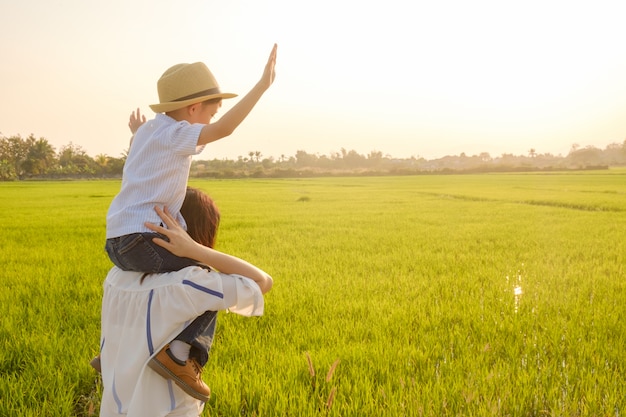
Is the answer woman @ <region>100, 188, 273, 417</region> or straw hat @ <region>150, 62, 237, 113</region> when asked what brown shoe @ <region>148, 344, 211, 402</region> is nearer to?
woman @ <region>100, 188, 273, 417</region>

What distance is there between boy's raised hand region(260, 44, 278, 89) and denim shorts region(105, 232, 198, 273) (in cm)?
63

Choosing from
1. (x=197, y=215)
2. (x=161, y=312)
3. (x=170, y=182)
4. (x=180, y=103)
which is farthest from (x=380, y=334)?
(x=180, y=103)

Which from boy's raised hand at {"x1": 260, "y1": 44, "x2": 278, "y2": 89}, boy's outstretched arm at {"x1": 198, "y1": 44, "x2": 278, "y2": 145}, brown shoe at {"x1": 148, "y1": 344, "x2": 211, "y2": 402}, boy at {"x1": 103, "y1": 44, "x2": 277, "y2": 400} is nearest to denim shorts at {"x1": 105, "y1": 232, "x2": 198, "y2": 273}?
boy at {"x1": 103, "y1": 44, "x2": 277, "y2": 400}

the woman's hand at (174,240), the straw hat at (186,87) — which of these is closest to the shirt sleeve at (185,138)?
the straw hat at (186,87)

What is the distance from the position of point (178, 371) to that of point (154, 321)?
18 centimetres

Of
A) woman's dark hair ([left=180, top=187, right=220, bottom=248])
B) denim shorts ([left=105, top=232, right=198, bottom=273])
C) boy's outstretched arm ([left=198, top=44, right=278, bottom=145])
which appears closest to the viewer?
boy's outstretched arm ([left=198, top=44, right=278, bottom=145])

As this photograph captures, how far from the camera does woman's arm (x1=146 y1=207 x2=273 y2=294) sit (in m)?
1.58

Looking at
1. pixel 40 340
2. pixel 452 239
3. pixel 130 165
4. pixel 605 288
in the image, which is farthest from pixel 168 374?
pixel 452 239

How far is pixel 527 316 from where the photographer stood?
3602mm

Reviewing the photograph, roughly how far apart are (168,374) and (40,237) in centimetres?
807

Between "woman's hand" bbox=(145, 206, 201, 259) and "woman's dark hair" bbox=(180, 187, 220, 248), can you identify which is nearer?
"woman's hand" bbox=(145, 206, 201, 259)

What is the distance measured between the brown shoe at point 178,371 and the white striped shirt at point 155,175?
0.43m

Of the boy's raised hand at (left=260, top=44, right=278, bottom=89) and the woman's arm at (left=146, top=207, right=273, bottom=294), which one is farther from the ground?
the boy's raised hand at (left=260, top=44, right=278, bottom=89)

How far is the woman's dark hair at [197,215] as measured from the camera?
181 centimetres
